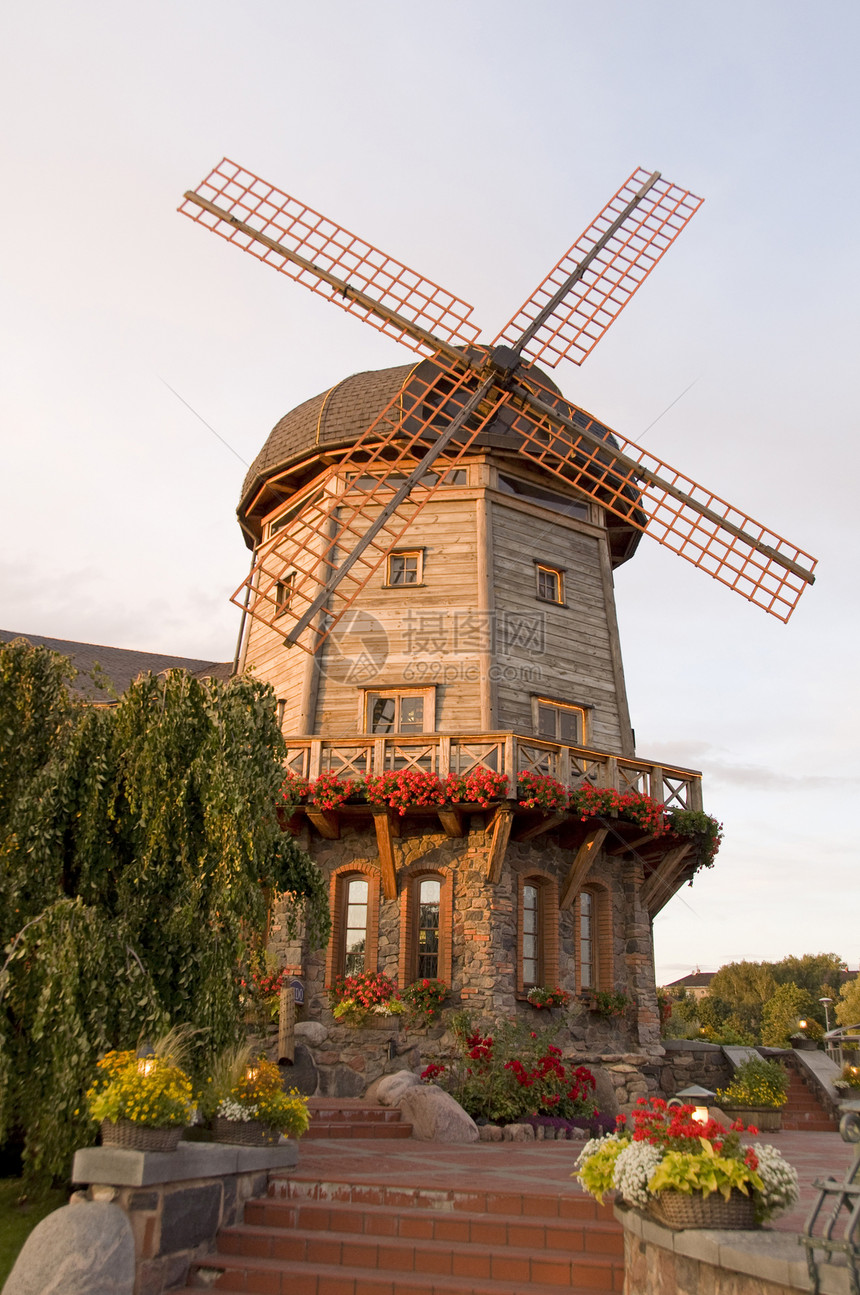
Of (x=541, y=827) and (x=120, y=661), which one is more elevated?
(x=120, y=661)

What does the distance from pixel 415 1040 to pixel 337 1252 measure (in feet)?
26.5

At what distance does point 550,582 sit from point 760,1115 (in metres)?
9.97

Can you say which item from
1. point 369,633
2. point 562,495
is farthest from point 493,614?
point 562,495

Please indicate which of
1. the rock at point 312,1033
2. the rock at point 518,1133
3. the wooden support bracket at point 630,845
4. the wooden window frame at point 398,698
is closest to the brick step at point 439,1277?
the rock at point 518,1133

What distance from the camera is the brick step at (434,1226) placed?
7586mm

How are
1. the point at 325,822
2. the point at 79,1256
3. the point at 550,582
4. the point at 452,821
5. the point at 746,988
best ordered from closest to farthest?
1. the point at 79,1256
2. the point at 452,821
3. the point at 325,822
4. the point at 550,582
5. the point at 746,988

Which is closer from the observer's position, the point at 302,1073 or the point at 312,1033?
the point at 302,1073

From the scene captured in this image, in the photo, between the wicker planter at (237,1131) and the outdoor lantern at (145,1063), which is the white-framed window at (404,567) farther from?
the outdoor lantern at (145,1063)

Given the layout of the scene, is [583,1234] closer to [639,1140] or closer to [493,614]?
[639,1140]

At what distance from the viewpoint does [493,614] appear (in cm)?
1836

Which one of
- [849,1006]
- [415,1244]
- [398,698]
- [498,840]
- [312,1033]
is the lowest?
[415,1244]

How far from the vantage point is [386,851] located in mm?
16203

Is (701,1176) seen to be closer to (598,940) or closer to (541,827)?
(541,827)

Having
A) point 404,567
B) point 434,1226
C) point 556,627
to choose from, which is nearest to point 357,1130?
point 434,1226
